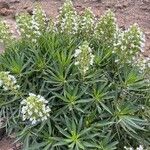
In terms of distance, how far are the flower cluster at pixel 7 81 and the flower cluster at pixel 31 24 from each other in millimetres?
693

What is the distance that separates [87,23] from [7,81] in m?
1.26

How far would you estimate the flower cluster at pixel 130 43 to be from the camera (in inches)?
196

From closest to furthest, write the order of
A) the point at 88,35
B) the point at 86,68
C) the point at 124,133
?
the point at 86,68, the point at 124,133, the point at 88,35

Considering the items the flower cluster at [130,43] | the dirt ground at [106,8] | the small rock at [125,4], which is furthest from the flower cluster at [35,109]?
the small rock at [125,4]

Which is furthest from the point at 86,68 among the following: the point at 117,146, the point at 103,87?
the point at 117,146

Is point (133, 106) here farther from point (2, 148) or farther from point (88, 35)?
point (2, 148)

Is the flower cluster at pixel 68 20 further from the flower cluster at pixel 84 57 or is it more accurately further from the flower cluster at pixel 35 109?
the flower cluster at pixel 35 109

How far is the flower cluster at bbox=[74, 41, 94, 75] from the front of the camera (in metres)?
4.77

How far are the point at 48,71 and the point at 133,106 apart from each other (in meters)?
0.93

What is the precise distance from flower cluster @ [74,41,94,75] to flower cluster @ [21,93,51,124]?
478 millimetres

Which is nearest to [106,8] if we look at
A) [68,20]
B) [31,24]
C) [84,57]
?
[68,20]

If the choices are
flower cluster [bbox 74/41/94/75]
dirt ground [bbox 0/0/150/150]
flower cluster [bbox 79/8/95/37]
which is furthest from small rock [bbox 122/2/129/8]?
flower cluster [bbox 74/41/94/75]

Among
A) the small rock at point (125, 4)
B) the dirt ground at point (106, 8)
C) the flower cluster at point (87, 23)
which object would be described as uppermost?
the flower cluster at point (87, 23)

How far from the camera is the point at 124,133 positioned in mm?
5191
